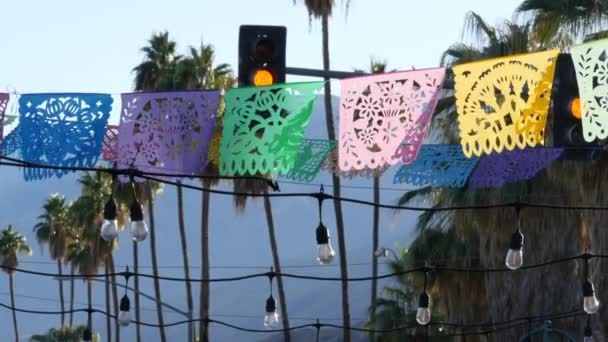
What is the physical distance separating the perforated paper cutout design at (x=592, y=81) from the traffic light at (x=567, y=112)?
0.33ft

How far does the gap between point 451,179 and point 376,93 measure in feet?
7.56

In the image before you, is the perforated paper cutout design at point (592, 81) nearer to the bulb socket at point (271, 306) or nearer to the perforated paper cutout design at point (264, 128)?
the perforated paper cutout design at point (264, 128)

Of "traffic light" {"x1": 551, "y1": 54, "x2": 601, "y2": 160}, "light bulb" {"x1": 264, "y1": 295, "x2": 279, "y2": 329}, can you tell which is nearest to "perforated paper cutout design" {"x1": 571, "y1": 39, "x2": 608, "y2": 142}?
"traffic light" {"x1": 551, "y1": 54, "x2": 601, "y2": 160}

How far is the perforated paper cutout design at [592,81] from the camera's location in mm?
16375

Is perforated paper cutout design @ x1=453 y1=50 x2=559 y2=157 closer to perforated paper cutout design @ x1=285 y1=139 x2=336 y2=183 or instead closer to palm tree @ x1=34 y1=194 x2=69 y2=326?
perforated paper cutout design @ x1=285 y1=139 x2=336 y2=183

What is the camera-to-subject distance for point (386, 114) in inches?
686

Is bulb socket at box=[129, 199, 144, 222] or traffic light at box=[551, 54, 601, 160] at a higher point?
traffic light at box=[551, 54, 601, 160]

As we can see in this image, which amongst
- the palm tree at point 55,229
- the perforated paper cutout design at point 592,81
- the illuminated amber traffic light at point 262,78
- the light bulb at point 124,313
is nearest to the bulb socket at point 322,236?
the illuminated amber traffic light at point 262,78

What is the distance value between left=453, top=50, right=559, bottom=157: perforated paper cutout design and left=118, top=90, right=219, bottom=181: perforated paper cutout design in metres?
2.97

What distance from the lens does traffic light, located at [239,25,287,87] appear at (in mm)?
16281

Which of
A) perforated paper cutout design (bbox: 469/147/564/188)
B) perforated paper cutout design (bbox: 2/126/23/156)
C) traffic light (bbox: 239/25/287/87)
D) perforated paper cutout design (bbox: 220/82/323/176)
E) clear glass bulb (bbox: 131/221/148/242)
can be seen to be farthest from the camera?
perforated paper cutout design (bbox: 469/147/564/188)

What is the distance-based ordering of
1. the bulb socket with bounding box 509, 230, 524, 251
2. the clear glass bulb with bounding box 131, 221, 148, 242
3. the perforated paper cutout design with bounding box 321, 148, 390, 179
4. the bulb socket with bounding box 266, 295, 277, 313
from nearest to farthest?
the clear glass bulb with bounding box 131, 221, 148, 242
the perforated paper cutout design with bounding box 321, 148, 390, 179
the bulb socket with bounding box 509, 230, 524, 251
the bulb socket with bounding box 266, 295, 277, 313

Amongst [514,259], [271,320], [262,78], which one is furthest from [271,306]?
[262,78]

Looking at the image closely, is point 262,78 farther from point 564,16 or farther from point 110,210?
point 564,16
